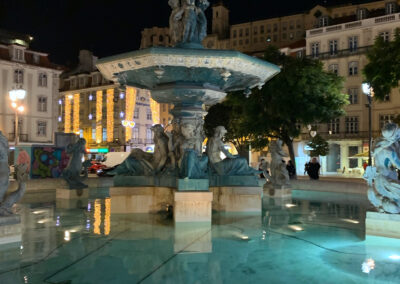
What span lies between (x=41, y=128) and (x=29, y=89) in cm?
493

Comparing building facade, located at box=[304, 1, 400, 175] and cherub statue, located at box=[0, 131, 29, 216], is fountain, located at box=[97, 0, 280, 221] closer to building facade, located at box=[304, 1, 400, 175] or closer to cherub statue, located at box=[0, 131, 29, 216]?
cherub statue, located at box=[0, 131, 29, 216]

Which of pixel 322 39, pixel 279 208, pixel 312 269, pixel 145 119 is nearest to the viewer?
pixel 312 269

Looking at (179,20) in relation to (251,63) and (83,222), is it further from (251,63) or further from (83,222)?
(83,222)

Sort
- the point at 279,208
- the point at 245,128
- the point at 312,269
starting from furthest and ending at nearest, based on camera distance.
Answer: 1. the point at 245,128
2. the point at 279,208
3. the point at 312,269

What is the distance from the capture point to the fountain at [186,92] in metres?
8.80

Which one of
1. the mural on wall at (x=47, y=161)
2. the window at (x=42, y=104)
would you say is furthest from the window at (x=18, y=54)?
the mural on wall at (x=47, y=161)

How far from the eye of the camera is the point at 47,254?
5785 millimetres

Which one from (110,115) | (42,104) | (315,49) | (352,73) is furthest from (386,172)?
(110,115)

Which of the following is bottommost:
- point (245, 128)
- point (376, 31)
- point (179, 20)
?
A: point (245, 128)

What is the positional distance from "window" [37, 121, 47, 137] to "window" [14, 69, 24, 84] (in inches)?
215

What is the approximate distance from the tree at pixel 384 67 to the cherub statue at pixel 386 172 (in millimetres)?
13864

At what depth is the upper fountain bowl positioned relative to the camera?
863cm

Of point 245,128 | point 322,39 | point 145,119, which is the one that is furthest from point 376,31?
point 145,119

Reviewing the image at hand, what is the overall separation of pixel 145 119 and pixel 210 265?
61622mm
